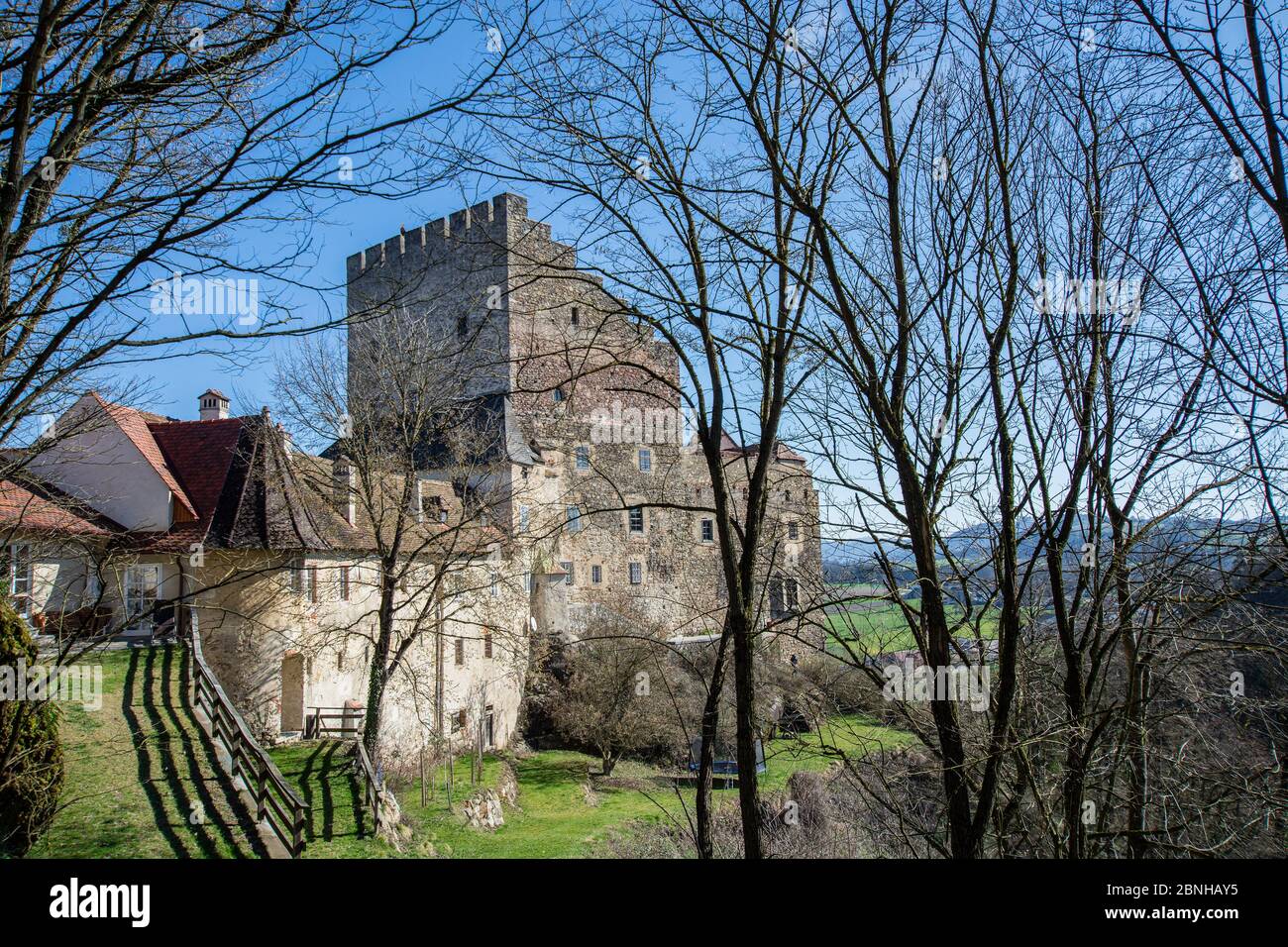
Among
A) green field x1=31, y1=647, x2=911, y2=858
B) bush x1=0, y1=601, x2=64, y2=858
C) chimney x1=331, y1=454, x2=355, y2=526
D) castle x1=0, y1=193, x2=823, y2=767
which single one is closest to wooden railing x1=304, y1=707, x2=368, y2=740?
castle x1=0, y1=193, x2=823, y2=767

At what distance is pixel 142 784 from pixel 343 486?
27.4ft

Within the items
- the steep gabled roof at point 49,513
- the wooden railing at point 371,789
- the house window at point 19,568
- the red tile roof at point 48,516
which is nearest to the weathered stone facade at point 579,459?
the wooden railing at point 371,789

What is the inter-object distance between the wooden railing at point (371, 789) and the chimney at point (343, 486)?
6066mm

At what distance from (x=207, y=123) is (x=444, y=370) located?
52.2 ft

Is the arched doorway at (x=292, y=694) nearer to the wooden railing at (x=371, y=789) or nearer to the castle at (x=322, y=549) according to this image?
the castle at (x=322, y=549)

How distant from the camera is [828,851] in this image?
54.4ft

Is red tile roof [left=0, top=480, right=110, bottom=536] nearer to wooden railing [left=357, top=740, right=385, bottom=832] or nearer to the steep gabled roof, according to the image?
the steep gabled roof

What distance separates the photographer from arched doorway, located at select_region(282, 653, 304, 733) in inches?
749

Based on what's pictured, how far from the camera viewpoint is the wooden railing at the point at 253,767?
11578 millimetres

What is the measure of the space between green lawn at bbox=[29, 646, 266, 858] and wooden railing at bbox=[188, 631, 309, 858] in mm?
287
